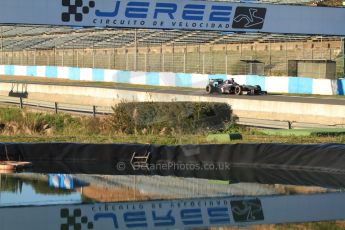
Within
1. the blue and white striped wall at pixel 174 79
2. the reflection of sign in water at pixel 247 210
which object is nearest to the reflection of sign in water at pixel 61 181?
the reflection of sign in water at pixel 247 210

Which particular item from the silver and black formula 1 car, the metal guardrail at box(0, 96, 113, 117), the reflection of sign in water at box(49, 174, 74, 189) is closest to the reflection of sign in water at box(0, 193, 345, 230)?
the reflection of sign in water at box(49, 174, 74, 189)

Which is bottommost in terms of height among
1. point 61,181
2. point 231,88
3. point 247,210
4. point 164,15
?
point 61,181

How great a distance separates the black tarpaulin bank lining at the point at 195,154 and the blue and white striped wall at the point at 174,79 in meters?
27.5

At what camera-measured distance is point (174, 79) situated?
5456cm

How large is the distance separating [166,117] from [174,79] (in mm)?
30458

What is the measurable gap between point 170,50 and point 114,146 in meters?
42.5

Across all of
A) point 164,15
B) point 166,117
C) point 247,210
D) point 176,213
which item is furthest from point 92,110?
point 176,213

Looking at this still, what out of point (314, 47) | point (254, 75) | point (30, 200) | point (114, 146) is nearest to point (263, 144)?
point (114, 146)

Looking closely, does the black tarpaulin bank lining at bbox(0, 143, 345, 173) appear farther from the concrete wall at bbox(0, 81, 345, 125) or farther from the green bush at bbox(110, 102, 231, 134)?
the concrete wall at bbox(0, 81, 345, 125)

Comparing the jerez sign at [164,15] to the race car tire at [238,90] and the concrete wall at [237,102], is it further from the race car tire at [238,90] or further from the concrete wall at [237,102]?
the race car tire at [238,90]

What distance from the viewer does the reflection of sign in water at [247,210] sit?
34.6ft

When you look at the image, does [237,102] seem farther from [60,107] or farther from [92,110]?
[60,107]

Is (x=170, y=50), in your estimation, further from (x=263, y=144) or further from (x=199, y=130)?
(x=263, y=144)

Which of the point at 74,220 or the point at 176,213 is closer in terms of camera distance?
the point at 74,220
